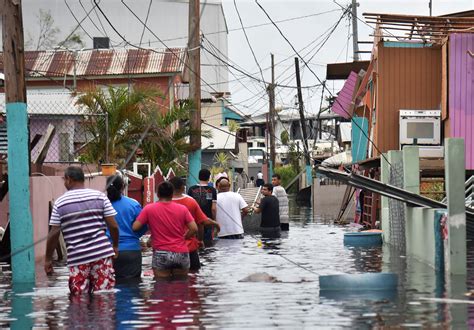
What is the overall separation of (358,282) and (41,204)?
8.14m

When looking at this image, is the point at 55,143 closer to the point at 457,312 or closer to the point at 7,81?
the point at 7,81

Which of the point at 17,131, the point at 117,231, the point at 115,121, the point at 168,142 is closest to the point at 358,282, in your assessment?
the point at 117,231

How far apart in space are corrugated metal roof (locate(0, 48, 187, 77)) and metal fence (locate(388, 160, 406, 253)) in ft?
77.2

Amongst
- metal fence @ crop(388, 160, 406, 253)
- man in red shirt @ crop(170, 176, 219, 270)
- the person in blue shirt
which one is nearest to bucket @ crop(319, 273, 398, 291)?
man in red shirt @ crop(170, 176, 219, 270)

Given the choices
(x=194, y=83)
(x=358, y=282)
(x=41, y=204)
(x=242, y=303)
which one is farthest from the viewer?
(x=194, y=83)

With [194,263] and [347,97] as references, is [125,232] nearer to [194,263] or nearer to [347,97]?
[194,263]

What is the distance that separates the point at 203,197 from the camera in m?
20.7

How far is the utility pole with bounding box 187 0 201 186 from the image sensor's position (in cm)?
3152

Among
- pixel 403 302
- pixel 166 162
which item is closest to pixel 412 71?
pixel 166 162

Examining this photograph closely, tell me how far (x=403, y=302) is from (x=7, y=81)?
636 centimetres

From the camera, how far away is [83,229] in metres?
12.2

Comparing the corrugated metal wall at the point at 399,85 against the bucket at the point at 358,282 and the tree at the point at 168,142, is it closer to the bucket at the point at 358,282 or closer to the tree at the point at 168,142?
the tree at the point at 168,142

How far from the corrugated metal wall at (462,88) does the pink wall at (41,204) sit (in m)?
12.7

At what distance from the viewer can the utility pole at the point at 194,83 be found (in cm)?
3152
